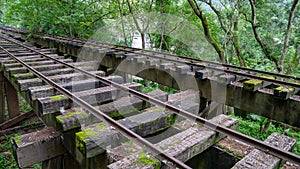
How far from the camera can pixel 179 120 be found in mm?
2342

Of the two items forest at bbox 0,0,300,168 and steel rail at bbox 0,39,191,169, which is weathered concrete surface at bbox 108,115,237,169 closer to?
steel rail at bbox 0,39,191,169

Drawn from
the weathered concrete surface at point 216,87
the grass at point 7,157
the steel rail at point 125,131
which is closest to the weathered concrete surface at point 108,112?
the steel rail at point 125,131

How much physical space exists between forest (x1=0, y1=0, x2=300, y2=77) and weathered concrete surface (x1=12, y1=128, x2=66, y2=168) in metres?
6.78

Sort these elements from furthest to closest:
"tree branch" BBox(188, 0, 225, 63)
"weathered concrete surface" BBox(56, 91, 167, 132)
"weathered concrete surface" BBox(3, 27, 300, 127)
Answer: "tree branch" BBox(188, 0, 225, 63) → "weathered concrete surface" BBox(3, 27, 300, 127) → "weathered concrete surface" BBox(56, 91, 167, 132)

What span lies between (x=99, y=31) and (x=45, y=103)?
470 inches

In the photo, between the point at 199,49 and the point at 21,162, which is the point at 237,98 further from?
the point at 199,49

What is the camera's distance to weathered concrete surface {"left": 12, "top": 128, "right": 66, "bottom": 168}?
202cm

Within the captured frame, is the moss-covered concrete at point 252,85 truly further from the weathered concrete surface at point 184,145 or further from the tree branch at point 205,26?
the tree branch at point 205,26

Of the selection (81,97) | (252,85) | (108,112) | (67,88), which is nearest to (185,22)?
(252,85)

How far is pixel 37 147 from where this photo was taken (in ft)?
6.91

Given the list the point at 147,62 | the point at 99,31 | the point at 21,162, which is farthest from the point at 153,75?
the point at 99,31

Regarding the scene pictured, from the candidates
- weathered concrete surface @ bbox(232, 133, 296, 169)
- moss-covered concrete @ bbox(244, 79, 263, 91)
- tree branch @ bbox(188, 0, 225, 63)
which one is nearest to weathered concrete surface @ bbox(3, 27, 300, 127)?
moss-covered concrete @ bbox(244, 79, 263, 91)

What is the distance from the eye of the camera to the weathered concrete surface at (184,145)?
1.54 meters

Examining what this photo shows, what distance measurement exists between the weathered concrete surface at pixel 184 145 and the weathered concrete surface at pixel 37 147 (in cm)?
101
